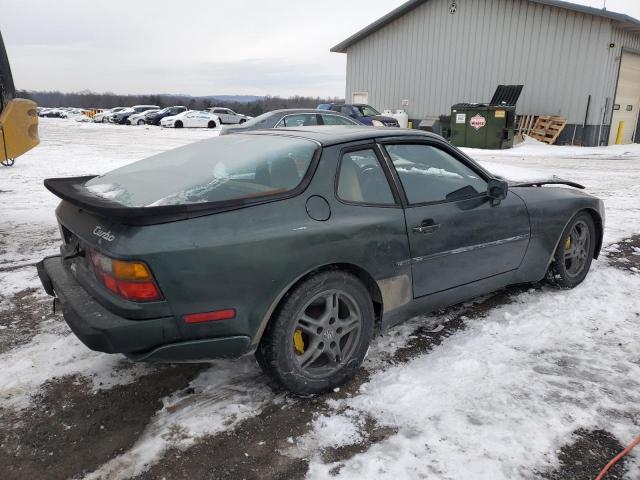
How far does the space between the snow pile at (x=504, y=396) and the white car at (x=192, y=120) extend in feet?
108

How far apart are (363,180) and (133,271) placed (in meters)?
1.35

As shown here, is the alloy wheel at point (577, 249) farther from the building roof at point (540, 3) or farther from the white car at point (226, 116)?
the white car at point (226, 116)

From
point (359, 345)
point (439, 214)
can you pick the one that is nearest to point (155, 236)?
point (359, 345)

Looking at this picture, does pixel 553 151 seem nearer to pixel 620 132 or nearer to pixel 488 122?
A: pixel 488 122

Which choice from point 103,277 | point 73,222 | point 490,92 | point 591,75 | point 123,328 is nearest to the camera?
point 123,328

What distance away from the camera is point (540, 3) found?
18875 millimetres

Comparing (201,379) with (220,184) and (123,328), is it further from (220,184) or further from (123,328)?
(220,184)

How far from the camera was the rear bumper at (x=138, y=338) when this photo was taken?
220 cm

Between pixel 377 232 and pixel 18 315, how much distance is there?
9.03ft

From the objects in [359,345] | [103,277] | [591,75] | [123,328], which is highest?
[591,75]

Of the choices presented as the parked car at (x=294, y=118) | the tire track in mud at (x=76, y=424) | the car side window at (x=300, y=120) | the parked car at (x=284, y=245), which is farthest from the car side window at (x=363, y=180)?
the car side window at (x=300, y=120)

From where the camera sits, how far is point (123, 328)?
2.19m

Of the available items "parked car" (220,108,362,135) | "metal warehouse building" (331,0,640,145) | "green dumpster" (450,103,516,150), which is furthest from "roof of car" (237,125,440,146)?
"metal warehouse building" (331,0,640,145)

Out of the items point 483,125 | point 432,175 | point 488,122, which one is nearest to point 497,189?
point 432,175
